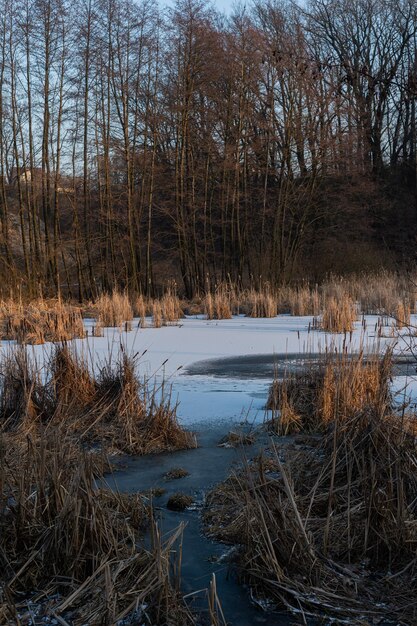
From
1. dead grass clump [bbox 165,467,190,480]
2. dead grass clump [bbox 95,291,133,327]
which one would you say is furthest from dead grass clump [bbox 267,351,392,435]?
dead grass clump [bbox 95,291,133,327]

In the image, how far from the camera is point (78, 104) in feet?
59.9

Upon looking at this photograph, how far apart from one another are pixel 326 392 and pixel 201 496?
1.60m

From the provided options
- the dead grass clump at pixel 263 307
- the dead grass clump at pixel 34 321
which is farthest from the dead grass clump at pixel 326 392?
the dead grass clump at pixel 263 307

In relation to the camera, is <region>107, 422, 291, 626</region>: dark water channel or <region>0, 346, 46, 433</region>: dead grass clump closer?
<region>107, 422, 291, 626</region>: dark water channel

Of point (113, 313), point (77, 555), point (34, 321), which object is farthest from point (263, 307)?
point (77, 555)

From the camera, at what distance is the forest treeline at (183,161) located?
57.2 ft

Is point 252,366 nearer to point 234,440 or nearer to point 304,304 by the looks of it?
point 234,440

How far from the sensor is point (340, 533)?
287 centimetres

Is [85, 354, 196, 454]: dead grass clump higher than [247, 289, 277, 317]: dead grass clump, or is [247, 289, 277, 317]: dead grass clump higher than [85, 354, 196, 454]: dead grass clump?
[247, 289, 277, 317]: dead grass clump

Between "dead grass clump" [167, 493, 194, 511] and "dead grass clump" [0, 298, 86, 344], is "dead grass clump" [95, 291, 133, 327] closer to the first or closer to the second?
"dead grass clump" [0, 298, 86, 344]

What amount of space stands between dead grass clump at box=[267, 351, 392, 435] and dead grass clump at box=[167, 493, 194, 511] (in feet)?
3.89

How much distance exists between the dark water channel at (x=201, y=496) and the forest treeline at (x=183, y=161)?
12.5 meters

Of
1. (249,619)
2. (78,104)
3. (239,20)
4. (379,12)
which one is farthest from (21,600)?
(379,12)

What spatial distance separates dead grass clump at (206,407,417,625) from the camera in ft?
8.01
